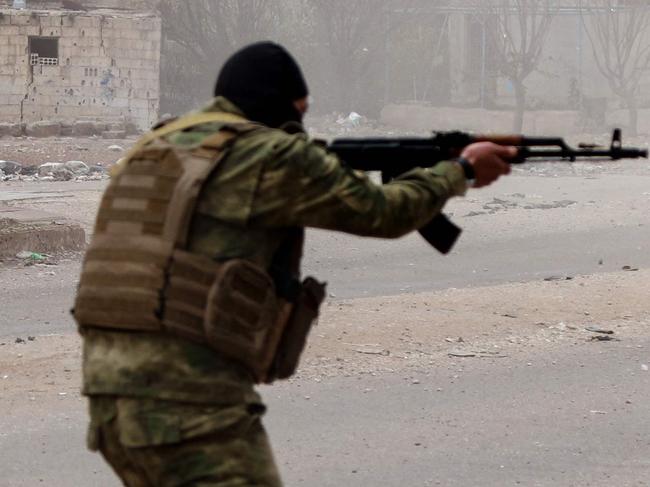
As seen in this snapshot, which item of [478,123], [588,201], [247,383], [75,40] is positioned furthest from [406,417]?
[478,123]

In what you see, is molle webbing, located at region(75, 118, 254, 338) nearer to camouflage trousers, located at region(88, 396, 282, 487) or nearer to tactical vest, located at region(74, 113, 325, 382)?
tactical vest, located at region(74, 113, 325, 382)

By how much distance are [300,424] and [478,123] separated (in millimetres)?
25065

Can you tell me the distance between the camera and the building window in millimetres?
26516

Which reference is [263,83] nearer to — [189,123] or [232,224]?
[189,123]

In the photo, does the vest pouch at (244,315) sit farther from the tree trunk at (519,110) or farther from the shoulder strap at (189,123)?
the tree trunk at (519,110)

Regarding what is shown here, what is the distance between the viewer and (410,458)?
17.1 feet

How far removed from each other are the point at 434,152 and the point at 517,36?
31.1m

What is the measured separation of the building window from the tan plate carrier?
24597 mm

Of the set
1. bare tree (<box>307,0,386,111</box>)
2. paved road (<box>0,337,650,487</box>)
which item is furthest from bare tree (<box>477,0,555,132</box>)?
paved road (<box>0,337,650,487</box>)

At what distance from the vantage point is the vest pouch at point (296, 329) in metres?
2.83

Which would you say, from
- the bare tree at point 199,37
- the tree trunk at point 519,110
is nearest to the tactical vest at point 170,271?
the tree trunk at point 519,110

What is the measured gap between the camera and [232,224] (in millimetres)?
2684

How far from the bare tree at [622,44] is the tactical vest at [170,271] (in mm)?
27521

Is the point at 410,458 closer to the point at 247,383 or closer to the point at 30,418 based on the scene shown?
the point at 30,418
